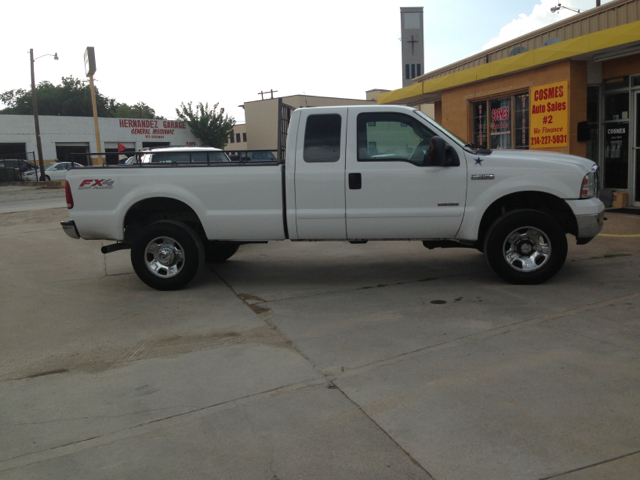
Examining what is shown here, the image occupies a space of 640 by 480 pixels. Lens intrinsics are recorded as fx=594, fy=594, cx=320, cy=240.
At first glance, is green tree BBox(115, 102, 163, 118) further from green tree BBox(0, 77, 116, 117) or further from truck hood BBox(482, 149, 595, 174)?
truck hood BBox(482, 149, 595, 174)

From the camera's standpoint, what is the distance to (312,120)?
22.5ft

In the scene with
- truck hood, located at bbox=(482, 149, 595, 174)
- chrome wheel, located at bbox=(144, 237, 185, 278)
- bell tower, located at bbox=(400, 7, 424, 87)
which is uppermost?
bell tower, located at bbox=(400, 7, 424, 87)

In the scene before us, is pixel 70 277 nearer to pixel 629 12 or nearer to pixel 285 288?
pixel 285 288

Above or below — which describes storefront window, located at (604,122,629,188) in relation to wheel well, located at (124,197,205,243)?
above

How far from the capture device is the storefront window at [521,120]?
1391 cm

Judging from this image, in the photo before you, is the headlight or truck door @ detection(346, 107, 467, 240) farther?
truck door @ detection(346, 107, 467, 240)

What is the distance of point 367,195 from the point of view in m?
6.71

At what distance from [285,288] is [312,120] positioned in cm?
201

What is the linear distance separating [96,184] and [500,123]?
11036 millimetres

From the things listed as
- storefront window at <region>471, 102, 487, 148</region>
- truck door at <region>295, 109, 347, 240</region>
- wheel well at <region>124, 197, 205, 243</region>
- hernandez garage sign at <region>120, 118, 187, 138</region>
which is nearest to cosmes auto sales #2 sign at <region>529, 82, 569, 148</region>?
storefront window at <region>471, 102, 487, 148</region>

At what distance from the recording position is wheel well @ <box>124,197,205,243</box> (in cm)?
714

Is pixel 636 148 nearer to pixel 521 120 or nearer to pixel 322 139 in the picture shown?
pixel 521 120

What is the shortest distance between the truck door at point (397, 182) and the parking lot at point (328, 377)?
0.76 m

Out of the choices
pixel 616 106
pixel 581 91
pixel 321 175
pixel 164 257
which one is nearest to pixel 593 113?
pixel 616 106
